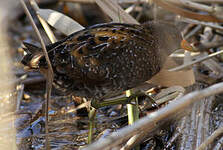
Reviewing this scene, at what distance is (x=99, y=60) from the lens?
2.88 m

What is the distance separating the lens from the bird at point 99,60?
2822mm

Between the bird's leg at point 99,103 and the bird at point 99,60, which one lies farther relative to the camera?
the bird's leg at point 99,103

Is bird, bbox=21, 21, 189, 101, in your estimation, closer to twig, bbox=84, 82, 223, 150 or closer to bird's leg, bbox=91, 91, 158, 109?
bird's leg, bbox=91, 91, 158, 109

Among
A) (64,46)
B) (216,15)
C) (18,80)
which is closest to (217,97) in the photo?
(216,15)

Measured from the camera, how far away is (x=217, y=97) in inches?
141

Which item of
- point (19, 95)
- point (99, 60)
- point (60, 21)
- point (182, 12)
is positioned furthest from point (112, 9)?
point (19, 95)

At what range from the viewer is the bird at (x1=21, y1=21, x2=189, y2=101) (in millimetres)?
2822

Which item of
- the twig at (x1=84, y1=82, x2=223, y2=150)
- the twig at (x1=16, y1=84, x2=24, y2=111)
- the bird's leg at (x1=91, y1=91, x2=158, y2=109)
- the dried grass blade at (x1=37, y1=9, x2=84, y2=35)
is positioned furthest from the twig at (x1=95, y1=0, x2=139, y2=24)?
the twig at (x1=84, y1=82, x2=223, y2=150)

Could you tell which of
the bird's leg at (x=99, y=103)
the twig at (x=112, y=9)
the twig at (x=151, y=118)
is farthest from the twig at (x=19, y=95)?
the twig at (x=151, y=118)

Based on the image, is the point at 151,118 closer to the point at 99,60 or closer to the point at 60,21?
the point at 99,60

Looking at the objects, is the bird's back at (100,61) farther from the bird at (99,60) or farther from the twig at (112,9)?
the twig at (112,9)

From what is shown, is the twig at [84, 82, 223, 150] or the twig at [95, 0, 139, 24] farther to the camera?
the twig at [95, 0, 139, 24]

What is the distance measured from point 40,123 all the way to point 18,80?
0.72 meters

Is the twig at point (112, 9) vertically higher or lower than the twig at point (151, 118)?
higher
